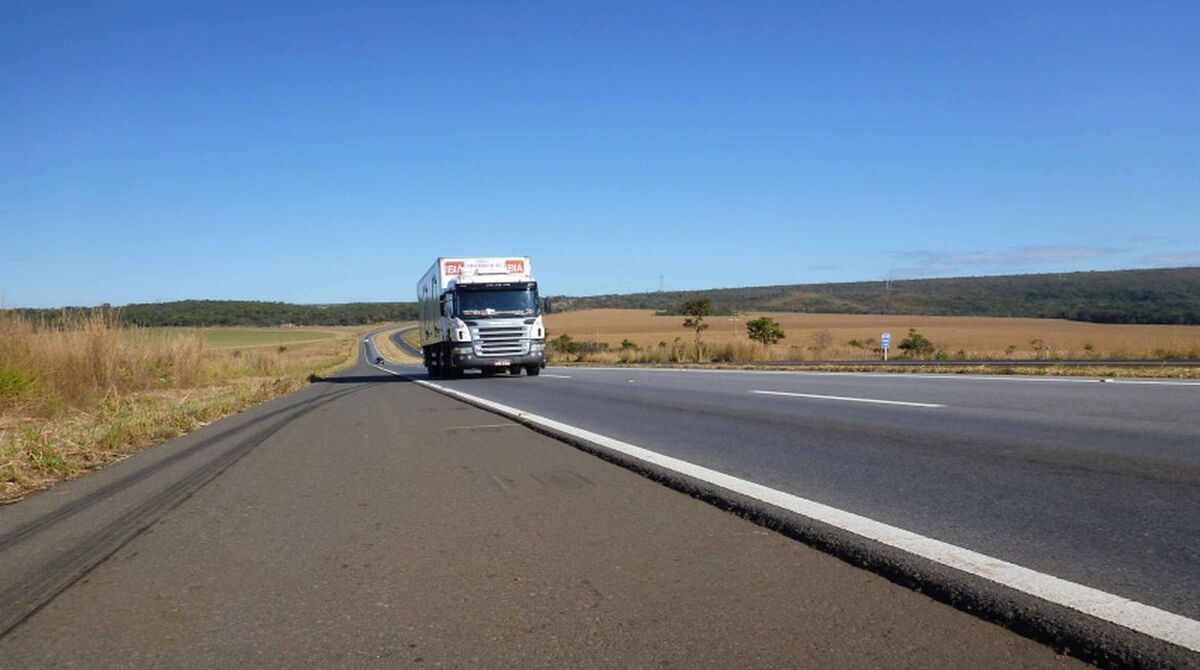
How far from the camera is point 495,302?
27047 mm

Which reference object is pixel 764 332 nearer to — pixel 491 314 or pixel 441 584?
pixel 491 314

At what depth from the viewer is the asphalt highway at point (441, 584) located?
11.9 feet

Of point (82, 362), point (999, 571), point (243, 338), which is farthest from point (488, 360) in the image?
point (243, 338)

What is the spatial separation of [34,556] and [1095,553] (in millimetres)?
5694

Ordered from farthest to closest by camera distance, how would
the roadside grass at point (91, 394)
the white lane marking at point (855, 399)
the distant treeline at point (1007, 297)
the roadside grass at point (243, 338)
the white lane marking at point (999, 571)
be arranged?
the distant treeline at point (1007, 297) → the roadside grass at point (243, 338) → the white lane marking at point (855, 399) → the roadside grass at point (91, 394) → the white lane marking at point (999, 571)

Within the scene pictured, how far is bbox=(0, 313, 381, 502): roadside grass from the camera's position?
360 inches

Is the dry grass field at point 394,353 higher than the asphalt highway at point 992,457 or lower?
lower

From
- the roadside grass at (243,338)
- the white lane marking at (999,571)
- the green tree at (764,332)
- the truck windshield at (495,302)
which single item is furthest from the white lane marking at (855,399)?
the green tree at (764,332)

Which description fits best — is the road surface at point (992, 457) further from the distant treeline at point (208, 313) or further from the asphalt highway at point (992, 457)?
the distant treeline at point (208, 313)

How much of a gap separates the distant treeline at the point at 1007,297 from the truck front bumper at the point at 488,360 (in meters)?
54.4

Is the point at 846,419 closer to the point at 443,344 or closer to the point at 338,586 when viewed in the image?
the point at 338,586

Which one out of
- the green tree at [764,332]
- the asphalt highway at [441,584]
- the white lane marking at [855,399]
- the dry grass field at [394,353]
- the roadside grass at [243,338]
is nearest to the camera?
the asphalt highway at [441,584]

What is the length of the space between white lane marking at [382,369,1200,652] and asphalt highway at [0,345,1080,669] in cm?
36

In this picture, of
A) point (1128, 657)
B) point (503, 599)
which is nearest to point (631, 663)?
point (503, 599)
